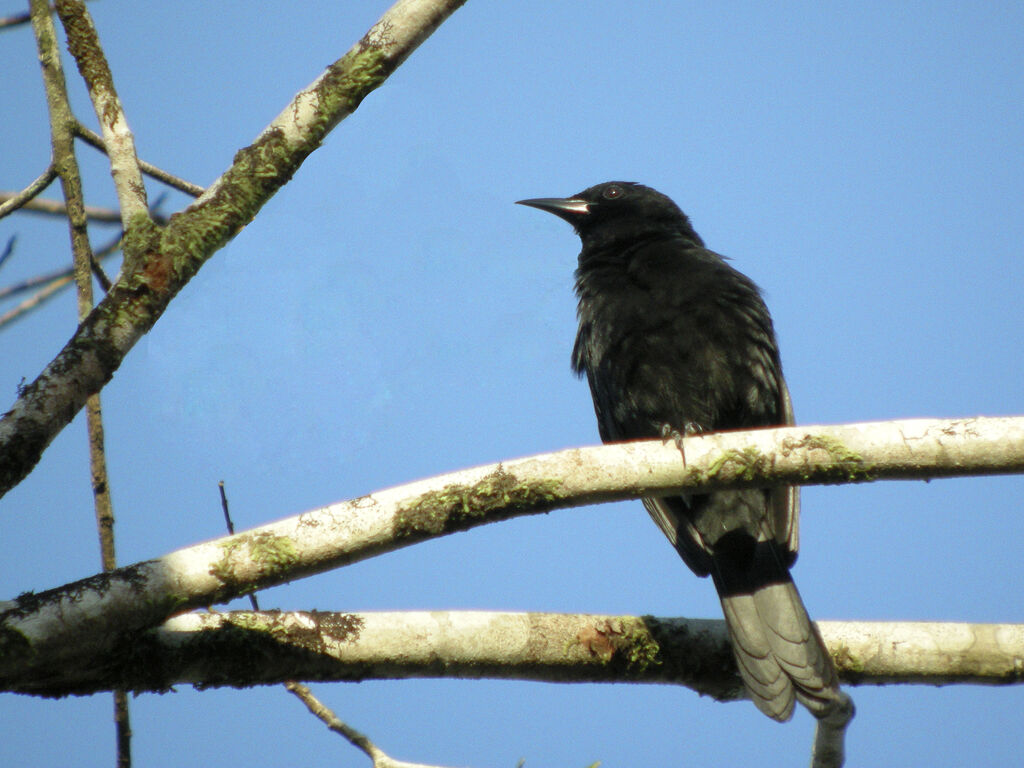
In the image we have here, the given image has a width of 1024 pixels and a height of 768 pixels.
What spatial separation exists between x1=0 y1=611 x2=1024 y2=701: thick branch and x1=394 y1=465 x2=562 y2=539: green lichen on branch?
1.61 feet

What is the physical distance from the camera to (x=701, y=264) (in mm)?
4906

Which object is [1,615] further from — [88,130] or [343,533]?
[88,130]

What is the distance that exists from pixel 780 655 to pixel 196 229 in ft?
8.32

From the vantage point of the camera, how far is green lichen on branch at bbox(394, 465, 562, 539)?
8.86 ft

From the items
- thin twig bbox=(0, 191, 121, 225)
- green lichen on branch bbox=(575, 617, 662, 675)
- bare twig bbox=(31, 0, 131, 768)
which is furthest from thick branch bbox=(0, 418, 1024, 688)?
thin twig bbox=(0, 191, 121, 225)

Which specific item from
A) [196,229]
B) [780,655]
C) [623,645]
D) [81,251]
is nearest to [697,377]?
[780,655]

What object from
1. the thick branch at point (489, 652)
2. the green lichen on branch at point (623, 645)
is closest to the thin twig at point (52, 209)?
the thick branch at point (489, 652)

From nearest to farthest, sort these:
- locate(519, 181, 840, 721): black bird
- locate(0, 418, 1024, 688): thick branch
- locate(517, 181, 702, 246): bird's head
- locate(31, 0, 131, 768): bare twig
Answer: locate(0, 418, 1024, 688): thick branch → locate(31, 0, 131, 768): bare twig → locate(519, 181, 840, 721): black bird → locate(517, 181, 702, 246): bird's head

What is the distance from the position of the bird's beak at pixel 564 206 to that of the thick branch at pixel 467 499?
317cm

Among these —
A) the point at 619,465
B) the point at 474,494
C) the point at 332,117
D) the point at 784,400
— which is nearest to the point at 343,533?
the point at 474,494

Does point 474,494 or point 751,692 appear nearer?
point 474,494

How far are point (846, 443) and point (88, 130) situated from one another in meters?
2.75

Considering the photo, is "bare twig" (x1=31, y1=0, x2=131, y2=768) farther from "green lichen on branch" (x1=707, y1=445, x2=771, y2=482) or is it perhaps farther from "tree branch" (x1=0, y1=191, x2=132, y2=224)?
"green lichen on branch" (x1=707, y1=445, x2=771, y2=482)

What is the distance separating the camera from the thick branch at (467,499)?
2.48 metres
